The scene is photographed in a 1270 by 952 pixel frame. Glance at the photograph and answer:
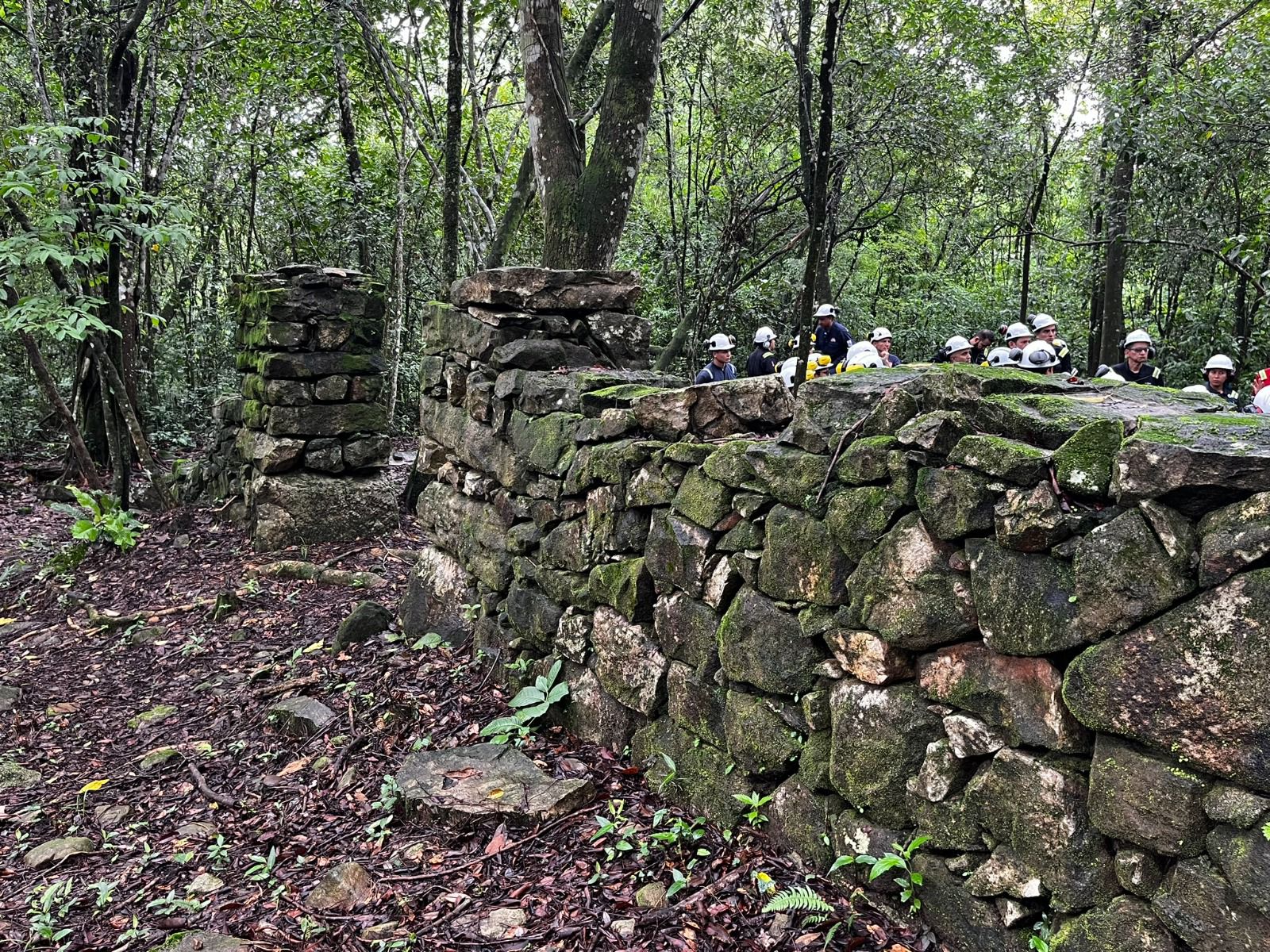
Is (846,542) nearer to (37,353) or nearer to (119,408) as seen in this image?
(119,408)

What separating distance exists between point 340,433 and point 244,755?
12.8 ft

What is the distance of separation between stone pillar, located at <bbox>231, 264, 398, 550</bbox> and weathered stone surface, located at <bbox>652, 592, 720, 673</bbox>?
5.07 m

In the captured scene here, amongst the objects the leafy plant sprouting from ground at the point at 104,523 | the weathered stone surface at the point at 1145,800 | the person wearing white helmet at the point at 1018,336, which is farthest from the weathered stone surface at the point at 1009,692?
the leafy plant sprouting from ground at the point at 104,523

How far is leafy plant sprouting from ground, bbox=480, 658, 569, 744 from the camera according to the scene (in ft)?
14.4

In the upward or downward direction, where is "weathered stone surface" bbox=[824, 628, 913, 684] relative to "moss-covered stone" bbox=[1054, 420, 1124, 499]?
downward

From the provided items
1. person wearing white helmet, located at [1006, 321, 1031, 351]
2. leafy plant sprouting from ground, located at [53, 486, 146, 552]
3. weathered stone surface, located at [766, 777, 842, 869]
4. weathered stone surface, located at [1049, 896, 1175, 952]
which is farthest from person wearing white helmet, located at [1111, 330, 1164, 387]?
leafy plant sprouting from ground, located at [53, 486, 146, 552]

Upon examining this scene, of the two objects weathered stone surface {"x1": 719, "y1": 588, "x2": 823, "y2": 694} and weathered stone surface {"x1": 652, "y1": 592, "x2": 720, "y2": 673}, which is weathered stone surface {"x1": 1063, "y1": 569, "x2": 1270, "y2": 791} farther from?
weathered stone surface {"x1": 652, "y1": 592, "x2": 720, "y2": 673}

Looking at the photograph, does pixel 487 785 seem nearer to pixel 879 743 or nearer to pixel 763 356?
pixel 879 743

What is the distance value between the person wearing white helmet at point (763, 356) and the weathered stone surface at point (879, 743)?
21.3ft

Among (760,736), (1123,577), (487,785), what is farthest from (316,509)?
(1123,577)

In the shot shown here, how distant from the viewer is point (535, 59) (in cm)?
708

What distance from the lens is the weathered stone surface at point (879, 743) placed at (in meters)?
2.72

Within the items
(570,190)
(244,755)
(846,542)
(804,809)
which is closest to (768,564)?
(846,542)

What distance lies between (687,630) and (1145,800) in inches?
73.1
